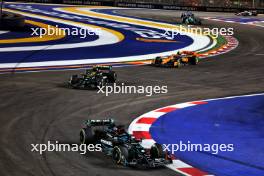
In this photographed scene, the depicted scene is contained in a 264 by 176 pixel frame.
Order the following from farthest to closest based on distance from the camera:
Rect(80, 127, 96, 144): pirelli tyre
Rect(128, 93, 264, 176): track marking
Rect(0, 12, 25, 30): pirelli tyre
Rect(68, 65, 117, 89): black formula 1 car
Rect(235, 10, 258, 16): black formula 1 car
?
Rect(235, 10, 258, 16): black formula 1 car < Rect(0, 12, 25, 30): pirelli tyre < Rect(68, 65, 117, 89): black formula 1 car < Rect(80, 127, 96, 144): pirelli tyre < Rect(128, 93, 264, 176): track marking

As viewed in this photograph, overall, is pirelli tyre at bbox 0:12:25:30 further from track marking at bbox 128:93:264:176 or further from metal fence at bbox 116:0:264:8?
metal fence at bbox 116:0:264:8

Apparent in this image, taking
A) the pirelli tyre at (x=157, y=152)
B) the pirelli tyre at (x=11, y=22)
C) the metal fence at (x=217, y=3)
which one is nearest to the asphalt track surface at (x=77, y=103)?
the pirelli tyre at (x=157, y=152)

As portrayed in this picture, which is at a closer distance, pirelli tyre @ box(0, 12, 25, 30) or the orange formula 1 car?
the orange formula 1 car

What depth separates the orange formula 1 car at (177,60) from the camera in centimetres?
2564

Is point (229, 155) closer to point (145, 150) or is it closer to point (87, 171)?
point (145, 150)

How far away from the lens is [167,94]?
19.1 metres

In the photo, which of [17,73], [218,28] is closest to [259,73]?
[17,73]

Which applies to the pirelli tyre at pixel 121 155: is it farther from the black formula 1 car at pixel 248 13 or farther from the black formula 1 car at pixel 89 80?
the black formula 1 car at pixel 248 13

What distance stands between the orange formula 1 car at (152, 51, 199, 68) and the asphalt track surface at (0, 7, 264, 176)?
565mm

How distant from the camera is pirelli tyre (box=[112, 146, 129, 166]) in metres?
11.2

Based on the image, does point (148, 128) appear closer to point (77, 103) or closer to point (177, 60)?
point (77, 103)

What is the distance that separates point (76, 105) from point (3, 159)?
574 cm

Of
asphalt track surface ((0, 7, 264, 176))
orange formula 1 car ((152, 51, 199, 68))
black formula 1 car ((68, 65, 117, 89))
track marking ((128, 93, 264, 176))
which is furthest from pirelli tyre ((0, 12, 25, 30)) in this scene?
track marking ((128, 93, 264, 176))

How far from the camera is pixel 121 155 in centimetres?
1123
